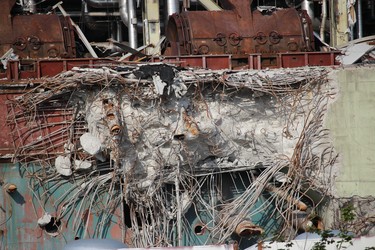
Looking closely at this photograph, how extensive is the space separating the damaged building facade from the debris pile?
0.03 m

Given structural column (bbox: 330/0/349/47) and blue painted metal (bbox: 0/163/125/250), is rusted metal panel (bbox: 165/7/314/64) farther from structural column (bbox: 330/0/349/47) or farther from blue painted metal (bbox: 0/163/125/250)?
blue painted metal (bbox: 0/163/125/250)

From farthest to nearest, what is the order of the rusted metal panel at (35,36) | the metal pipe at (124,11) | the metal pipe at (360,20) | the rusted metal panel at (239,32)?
the metal pipe at (360,20), the metal pipe at (124,11), the rusted metal panel at (239,32), the rusted metal panel at (35,36)

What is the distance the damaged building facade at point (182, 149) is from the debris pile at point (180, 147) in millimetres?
25

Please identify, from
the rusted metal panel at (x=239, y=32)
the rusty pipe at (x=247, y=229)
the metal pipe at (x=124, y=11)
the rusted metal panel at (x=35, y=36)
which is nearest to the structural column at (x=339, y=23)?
the rusted metal panel at (x=239, y=32)

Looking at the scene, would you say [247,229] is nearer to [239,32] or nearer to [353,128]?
[353,128]

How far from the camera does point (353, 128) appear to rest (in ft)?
66.6

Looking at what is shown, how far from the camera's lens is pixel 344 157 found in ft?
66.6

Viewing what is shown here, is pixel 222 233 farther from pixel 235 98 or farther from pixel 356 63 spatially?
pixel 356 63

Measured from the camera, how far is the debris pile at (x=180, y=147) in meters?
19.6

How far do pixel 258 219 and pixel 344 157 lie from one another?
2.09 metres

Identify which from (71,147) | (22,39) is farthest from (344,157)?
Answer: (22,39)

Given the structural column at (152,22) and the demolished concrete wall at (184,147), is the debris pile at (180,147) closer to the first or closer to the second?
the demolished concrete wall at (184,147)

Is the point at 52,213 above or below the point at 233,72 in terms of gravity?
below

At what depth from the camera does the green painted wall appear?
798 inches
